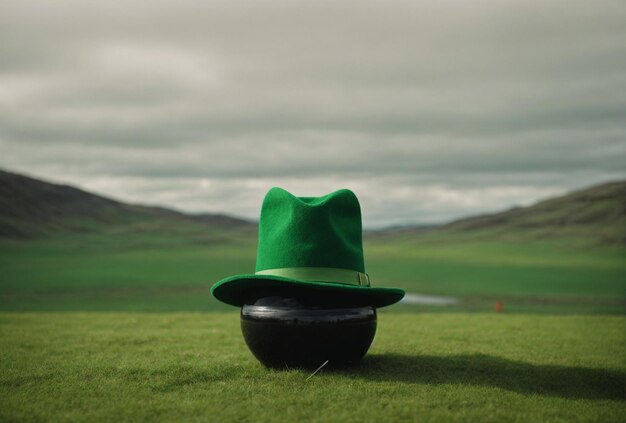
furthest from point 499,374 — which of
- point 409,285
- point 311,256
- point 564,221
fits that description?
point 564,221

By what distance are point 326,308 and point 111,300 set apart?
28.3m

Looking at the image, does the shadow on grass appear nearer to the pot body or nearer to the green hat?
the pot body

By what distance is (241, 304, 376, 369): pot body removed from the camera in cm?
713

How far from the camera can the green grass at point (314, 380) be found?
5980 mm

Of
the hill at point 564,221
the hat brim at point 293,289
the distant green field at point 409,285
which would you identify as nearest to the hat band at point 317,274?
the hat brim at point 293,289

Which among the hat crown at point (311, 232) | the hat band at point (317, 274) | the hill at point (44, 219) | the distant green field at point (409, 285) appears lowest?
the distant green field at point (409, 285)

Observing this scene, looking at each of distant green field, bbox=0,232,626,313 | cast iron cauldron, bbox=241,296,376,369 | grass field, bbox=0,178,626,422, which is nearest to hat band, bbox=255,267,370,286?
cast iron cauldron, bbox=241,296,376,369

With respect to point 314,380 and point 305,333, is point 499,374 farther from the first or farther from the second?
point 305,333

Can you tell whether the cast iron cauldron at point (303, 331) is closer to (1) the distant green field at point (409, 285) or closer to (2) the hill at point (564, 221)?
(1) the distant green field at point (409, 285)

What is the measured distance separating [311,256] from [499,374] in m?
3.24

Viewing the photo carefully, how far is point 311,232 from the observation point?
737 cm

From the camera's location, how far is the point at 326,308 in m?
7.22

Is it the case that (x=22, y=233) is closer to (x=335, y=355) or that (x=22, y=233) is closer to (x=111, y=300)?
(x=111, y=300)

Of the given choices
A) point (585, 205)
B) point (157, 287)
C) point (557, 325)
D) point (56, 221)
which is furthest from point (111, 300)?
point (585, 205)
